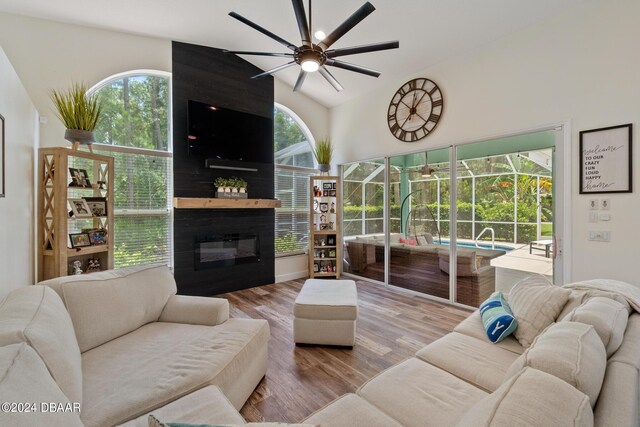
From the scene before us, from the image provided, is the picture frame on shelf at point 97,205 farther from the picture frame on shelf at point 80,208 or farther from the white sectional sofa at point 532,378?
the white sectional sofa at point 532,378

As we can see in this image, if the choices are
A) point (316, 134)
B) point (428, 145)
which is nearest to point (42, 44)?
point (316, 134)

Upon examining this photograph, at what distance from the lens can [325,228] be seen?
530 cm

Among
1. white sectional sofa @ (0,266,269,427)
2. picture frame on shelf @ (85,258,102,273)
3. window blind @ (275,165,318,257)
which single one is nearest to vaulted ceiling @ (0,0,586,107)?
window blind @ (275,165,318,257)

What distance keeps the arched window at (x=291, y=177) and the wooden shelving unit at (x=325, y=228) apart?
0.30 m

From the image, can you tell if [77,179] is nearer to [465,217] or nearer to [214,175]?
Answer: [214,175]

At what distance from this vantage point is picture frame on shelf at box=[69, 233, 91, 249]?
285 cm

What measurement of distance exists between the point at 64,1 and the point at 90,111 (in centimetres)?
110

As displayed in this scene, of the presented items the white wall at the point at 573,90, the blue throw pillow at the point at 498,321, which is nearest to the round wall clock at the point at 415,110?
the white wall at the point at 573,90

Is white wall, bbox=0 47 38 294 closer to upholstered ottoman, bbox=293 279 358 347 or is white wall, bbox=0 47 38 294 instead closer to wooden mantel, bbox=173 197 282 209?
wooden mantel, bbox=173 197 282 209

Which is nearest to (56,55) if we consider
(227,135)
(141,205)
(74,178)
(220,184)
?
(74,178)

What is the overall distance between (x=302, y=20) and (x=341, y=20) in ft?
4.60

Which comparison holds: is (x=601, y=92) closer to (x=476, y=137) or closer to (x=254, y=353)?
(x=476, y=137)

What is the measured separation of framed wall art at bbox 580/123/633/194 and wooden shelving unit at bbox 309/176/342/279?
11.0ft

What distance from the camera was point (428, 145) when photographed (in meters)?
4.05
